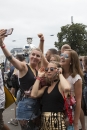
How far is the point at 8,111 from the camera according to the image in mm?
7453

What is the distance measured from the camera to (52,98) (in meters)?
2.68

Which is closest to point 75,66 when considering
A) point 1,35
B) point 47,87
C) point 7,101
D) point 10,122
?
point 47,87

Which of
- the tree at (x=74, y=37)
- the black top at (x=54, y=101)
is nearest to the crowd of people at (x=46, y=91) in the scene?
the black top at (x=54, y=101)

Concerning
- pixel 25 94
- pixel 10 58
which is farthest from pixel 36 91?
pixel 10 58

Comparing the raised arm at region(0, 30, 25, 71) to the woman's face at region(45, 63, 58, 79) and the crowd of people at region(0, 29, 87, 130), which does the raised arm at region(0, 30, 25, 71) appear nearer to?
the crowd of people at region(0, 29, 87, 130)

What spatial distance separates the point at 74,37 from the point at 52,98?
42744 mm

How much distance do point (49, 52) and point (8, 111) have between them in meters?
3.36

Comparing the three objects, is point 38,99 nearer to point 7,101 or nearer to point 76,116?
point 76,116

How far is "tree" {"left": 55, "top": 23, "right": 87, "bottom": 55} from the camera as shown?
144 ft

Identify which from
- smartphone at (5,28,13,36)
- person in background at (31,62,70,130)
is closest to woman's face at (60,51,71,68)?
person in background at (31,62,70,130)

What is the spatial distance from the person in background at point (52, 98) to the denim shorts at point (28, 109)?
0.09 metres

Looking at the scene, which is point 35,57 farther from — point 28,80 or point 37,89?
point 37,89

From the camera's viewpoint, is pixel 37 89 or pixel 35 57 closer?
pixel 37 89

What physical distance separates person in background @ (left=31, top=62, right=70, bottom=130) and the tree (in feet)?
134
